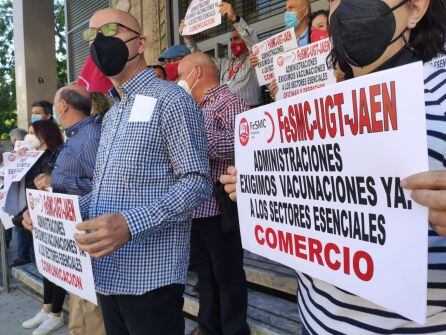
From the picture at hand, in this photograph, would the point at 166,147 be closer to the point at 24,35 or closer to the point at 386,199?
the point at 386,199

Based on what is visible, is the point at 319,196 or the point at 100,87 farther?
the point at 100,87

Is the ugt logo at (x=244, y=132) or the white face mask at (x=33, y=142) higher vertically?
the white face mask at (x=33, y=142)

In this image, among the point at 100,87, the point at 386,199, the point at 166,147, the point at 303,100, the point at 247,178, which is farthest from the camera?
the point at 100,87

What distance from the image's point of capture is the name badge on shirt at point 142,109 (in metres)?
1.68

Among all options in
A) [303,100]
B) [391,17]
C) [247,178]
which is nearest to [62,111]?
[247,178]

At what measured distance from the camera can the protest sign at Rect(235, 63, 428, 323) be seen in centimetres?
84

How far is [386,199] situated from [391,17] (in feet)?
1.56

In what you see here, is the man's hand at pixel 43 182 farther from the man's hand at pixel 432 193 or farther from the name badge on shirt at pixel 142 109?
the man's hand at pixel 432 193

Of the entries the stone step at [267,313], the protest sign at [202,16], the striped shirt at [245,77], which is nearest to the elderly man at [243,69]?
the striped shirt at [245,77]

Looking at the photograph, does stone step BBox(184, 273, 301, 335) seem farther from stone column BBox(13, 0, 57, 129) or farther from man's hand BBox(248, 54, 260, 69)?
stone column BBox(13, 0, 57, 129)

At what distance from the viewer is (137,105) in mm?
1729

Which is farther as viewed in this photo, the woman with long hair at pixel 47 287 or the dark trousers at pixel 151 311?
the woman with long hair at pixel 47 287

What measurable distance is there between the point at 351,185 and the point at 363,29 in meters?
0.42

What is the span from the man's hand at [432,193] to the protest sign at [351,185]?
0.08 feet
